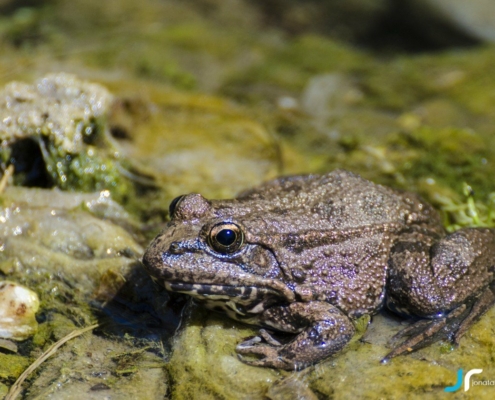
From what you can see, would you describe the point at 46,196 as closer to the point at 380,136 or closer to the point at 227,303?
the point at 227,303

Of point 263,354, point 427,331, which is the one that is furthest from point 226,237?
point 427,331

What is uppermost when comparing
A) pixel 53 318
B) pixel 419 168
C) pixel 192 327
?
pixel 419 168

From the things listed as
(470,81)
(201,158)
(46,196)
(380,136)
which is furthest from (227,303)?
(470,81)

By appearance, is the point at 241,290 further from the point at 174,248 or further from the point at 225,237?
the point at 174,248

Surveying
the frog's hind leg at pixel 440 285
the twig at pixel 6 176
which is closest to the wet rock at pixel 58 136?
the twig at pixel 6 176

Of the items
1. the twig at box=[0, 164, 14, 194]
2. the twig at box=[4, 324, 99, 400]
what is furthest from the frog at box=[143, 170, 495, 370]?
the twig at box=[0, 164, 14, 194]

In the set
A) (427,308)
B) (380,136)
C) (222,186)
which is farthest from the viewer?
(380,136)

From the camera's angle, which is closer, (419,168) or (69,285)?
(69,285)
